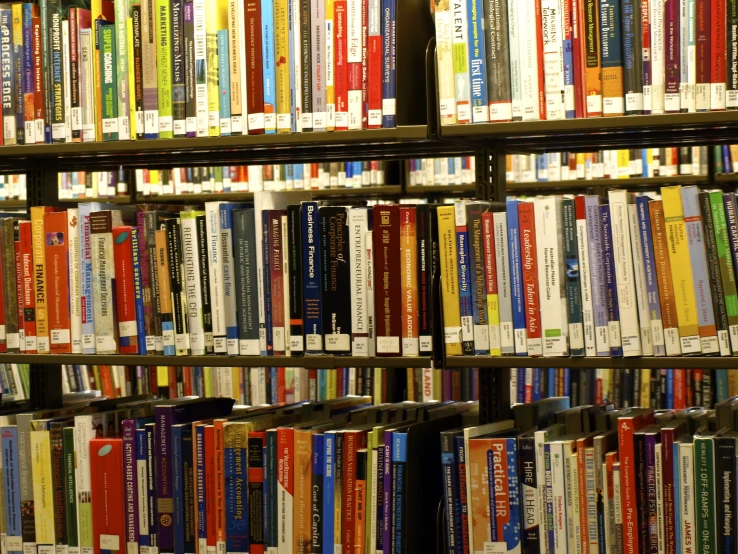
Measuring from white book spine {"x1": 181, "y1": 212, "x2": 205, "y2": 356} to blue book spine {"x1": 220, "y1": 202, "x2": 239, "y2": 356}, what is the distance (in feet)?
0.20

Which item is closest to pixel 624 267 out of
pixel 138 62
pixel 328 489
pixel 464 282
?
pixel 464 282

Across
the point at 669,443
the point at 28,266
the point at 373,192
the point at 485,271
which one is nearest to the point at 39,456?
the point at 28,266

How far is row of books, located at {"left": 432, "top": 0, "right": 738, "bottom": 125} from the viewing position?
180cm

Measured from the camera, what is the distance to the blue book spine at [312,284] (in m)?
2.01

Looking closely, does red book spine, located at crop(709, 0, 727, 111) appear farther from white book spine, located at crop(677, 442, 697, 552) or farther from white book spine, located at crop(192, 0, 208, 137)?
white book spine, located at crop(192, 0, 208, 137)

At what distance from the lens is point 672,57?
1.82 meters

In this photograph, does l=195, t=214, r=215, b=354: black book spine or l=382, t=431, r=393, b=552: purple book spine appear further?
l=195, t=214, r=215, b=354: black book spine

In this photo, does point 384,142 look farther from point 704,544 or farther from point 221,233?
point 704,544

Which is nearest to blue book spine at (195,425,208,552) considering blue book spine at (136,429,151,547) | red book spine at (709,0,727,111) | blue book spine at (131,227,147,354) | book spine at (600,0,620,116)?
blue book spine at (136,429,151,547)

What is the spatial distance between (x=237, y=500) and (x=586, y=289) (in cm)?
84

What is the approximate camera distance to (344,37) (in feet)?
6.54

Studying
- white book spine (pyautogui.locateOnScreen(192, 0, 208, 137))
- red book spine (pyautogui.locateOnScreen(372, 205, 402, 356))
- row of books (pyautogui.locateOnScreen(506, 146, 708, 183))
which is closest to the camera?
red book spine (pyautogui.locateOnScreen(372, 205, 402, 356))

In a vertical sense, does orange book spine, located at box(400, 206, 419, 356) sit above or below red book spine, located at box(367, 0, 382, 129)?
below

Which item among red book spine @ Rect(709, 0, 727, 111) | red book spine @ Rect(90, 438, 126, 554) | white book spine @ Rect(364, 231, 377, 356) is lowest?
red book spine @ Rect(90, 438, 126, 554)
